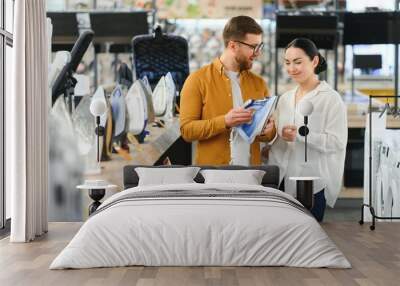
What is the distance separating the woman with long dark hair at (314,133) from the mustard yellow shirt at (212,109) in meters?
0.23

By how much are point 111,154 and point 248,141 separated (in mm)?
1441

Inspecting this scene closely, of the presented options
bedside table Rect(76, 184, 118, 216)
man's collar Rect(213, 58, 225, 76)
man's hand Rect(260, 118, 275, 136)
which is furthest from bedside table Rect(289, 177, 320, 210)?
bedside table Rect(76, 184, 118, 216)

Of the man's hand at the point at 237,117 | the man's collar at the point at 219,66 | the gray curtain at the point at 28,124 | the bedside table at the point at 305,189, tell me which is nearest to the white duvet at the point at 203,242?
the gray curtain at the point at 28,124

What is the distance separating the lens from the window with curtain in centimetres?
705

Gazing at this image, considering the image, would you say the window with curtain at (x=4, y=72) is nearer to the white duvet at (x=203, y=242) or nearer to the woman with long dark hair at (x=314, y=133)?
the white duvet at (x=203, y=242)

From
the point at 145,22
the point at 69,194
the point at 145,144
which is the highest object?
the point at 145,22

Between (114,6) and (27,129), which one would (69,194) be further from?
(114,6)

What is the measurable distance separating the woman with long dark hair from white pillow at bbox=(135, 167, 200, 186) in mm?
881

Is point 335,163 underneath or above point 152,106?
underneath

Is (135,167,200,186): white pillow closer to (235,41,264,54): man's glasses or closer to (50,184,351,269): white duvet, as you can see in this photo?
(235,41,264,54): man's glasses

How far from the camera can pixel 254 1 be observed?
7664mm

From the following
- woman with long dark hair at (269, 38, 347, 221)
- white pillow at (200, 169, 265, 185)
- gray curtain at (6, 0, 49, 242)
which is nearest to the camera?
gray curtain at (6, 0, 49, 242)

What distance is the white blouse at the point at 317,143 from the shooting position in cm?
754

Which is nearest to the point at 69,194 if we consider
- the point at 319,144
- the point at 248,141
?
the point at 248,141
